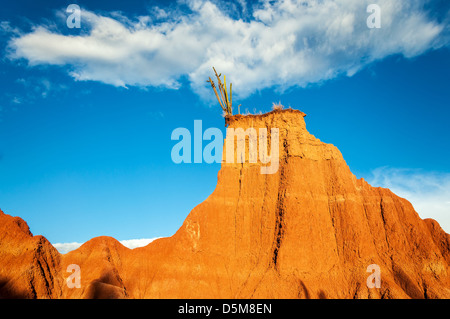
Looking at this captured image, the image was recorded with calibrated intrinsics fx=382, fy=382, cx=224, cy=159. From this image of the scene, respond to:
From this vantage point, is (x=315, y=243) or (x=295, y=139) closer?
(x=315, y=243)

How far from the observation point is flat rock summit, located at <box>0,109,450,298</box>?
26.8 meters

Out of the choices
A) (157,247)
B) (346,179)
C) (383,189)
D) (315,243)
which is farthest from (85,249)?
(383,189)

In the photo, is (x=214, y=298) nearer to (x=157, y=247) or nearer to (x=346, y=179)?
(x=157, y=247)

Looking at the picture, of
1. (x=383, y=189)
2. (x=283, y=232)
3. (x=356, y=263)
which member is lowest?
(x=356, y=263)

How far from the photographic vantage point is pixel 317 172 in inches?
1281

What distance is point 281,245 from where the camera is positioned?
29203mm

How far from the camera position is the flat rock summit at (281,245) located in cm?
2675

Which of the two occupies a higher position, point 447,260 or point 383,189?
point 383,189
